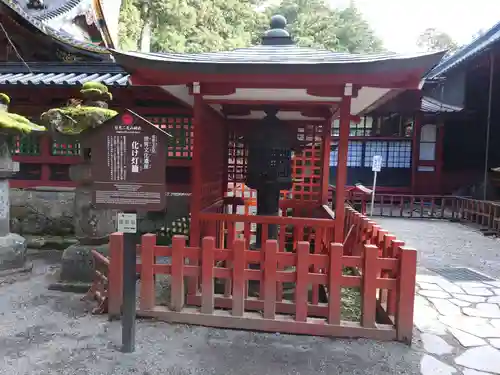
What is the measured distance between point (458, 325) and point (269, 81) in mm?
3590

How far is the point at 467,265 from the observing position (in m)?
7.45

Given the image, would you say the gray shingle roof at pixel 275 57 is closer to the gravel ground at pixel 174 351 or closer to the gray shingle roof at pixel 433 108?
the gravel ground at pixel 174 351

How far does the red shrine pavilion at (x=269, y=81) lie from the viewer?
12.7ft

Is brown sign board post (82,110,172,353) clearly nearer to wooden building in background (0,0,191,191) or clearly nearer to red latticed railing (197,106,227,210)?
red latticed railing (197,106,227,210)

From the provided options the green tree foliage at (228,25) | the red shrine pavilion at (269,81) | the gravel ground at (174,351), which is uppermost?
the green tree foliage at (228,25)

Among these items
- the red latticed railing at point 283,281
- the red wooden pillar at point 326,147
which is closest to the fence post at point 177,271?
the red latticed railing at point 283,281

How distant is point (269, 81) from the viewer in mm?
A: 4055

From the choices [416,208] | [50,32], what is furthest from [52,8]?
[416,208]

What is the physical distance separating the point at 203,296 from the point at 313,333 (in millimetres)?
1228

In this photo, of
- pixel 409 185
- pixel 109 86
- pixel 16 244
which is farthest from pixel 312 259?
pixel 409 185

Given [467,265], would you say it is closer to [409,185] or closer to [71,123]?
[71,123]

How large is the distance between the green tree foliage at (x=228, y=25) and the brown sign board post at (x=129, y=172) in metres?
18.0

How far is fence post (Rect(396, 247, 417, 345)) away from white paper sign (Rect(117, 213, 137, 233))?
2.62 meters

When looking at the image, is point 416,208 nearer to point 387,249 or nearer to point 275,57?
point 387,249
